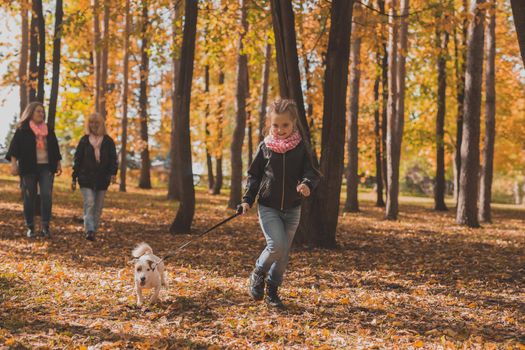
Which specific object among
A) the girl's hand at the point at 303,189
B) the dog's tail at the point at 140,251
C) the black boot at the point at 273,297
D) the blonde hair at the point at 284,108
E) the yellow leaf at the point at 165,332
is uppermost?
the blonde hair at the point at 284,108

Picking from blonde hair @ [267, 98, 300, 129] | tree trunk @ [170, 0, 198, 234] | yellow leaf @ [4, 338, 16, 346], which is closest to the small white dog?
yellow leaf @ [4, 338, 16, 346]

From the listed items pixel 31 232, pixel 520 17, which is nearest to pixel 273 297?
pixel 520 17

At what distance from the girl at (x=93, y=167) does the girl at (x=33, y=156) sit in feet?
1.81

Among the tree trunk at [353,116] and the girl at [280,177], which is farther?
the tree trunk at [353,116]

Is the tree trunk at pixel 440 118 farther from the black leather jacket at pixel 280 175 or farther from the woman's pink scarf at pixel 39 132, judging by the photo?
the black leather jacket at pixel 280 175

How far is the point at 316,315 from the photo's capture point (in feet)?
17.9

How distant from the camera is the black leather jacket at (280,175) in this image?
5.34m

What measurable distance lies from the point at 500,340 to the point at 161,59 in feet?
30.8

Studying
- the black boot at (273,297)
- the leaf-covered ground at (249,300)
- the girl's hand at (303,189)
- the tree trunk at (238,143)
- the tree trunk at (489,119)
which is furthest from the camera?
the tree trunk at (238,143)

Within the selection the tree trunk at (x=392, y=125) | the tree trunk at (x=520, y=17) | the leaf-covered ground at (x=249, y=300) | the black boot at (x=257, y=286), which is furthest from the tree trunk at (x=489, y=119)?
the black boot at (x=257, y=286)

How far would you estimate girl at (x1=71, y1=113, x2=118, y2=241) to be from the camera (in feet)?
30.9

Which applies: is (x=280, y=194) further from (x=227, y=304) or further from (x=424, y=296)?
(x=424, y=296)

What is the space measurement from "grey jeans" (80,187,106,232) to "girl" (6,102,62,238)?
0.76 meters

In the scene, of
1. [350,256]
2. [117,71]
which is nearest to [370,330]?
[350,256]
